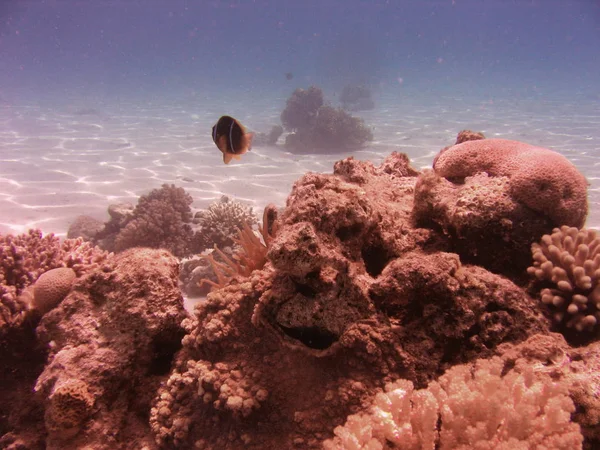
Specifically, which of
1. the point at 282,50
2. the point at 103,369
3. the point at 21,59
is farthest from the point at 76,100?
the point at 21,59

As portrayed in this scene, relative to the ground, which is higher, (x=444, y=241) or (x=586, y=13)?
(x=586, y=13)

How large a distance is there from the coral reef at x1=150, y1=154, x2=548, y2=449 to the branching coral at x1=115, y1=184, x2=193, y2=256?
14.5 feet

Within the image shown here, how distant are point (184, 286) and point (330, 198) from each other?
4.04 meters

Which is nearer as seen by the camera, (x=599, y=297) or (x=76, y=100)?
(x=599, y=297)

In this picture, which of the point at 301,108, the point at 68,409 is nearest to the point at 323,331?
the point at 68,409

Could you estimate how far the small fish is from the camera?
395 centimetres

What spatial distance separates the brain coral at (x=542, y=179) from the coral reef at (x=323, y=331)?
734 millimetres

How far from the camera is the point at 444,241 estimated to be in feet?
8.19

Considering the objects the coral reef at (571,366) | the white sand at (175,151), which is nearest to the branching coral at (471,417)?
the coral reef at (571,366)

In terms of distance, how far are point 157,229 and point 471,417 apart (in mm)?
5839

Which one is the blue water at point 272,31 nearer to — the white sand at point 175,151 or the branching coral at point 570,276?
the white sand at point 175,151

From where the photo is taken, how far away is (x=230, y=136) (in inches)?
157

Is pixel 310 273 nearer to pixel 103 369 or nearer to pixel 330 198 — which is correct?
pixel 330 198

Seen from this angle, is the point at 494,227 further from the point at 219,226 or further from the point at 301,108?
the point at 301,108
